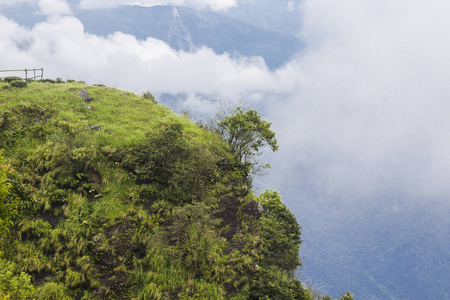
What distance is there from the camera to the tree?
25812 millimetres

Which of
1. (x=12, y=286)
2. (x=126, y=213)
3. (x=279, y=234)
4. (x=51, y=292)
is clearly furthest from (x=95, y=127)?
(x=279, y=234)

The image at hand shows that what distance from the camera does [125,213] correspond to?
17.3 meters

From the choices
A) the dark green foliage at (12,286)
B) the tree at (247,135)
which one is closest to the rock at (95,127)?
the tree at (247,135)

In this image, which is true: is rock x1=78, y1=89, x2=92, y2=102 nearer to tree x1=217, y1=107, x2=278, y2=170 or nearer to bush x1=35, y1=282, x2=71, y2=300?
tree x1=217, y1=107, x2=278, y2=170

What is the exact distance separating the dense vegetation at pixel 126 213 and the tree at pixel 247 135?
0.48m

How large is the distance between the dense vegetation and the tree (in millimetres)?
482

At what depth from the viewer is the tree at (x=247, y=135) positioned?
84.7ft

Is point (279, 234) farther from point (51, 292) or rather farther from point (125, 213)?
point (51, 292)

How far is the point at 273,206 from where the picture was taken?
33188 millimetres

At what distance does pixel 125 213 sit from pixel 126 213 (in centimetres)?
8

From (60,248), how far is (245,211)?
40.9ft

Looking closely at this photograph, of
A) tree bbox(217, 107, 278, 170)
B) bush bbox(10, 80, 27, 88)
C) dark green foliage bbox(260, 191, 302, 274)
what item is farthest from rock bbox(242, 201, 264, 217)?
bush bbox(10, 80, 27, 88)

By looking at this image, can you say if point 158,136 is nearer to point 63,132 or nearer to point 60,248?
point 63,132

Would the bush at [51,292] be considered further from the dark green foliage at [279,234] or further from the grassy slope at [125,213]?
the dark green foliage at [279,234]
